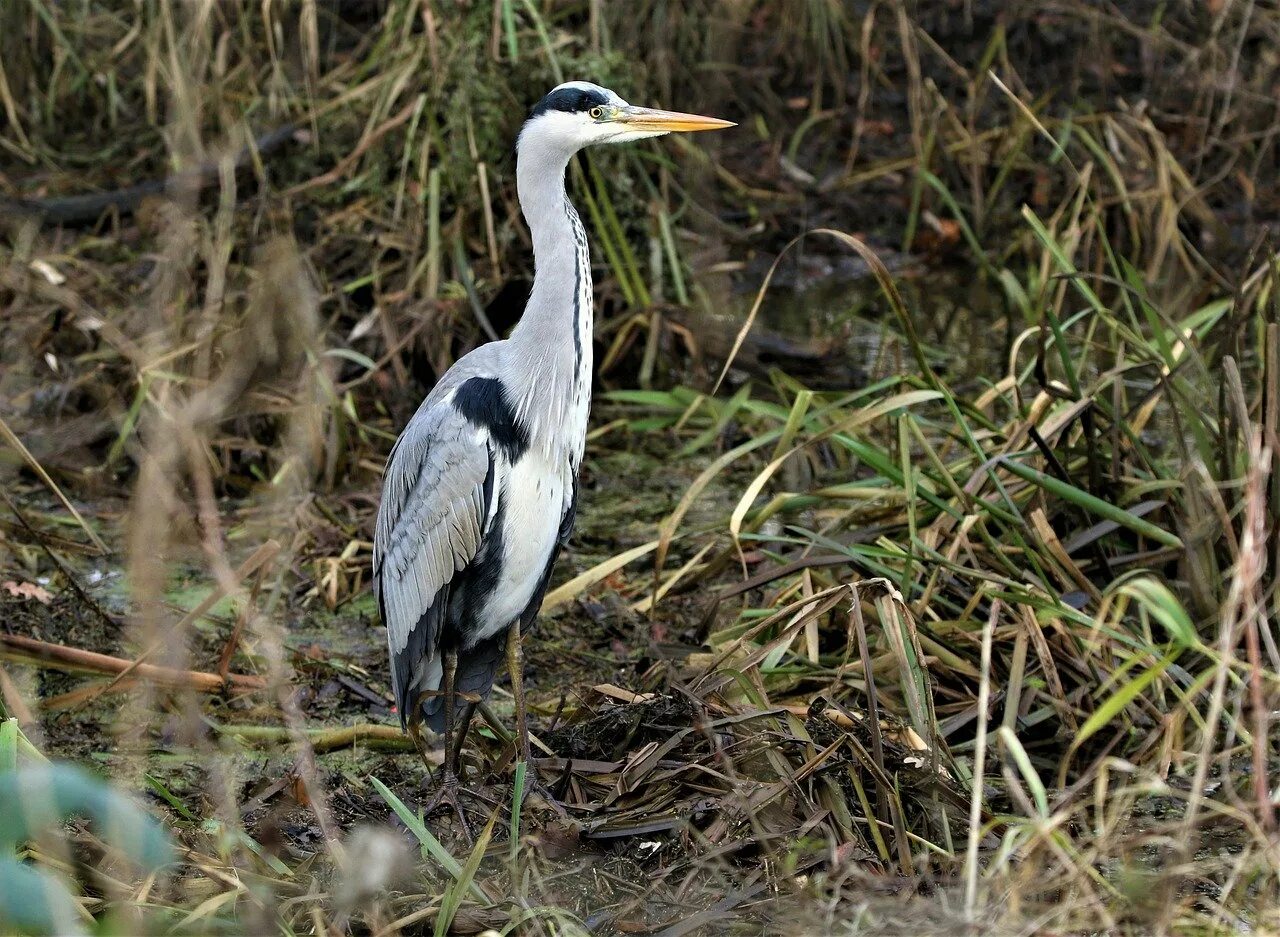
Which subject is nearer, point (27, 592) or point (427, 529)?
point (427, 529)

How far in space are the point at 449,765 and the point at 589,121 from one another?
1.51 metres

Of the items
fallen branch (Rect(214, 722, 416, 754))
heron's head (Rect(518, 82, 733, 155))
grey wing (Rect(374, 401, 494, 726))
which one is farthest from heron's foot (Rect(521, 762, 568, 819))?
heron's head (Rect(518, 82, 733, 155))

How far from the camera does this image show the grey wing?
11.5ft

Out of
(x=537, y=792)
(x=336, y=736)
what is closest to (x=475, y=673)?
(x=336, y=736)

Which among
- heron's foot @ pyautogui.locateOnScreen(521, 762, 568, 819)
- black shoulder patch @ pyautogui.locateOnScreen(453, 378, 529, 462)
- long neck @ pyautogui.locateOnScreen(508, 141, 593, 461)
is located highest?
long neck @ pyautogui.locateOnScreen(508, 141, 593, 461)

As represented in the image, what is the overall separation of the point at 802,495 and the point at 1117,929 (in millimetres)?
1887

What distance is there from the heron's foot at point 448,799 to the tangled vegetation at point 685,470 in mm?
47

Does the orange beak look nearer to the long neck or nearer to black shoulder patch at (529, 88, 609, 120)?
black shoulder patch at (529, 88, 609, 120)

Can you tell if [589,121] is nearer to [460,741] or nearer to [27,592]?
[460,741]

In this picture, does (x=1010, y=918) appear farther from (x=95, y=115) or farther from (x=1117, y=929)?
(x=95, y=115)

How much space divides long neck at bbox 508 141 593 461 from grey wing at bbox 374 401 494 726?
172 millimetres

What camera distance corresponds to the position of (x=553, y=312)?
359cm

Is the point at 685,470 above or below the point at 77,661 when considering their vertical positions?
below

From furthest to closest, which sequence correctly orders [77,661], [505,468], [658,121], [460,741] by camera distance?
[77,661] < [658,121] < [460,741] < [505,468]
